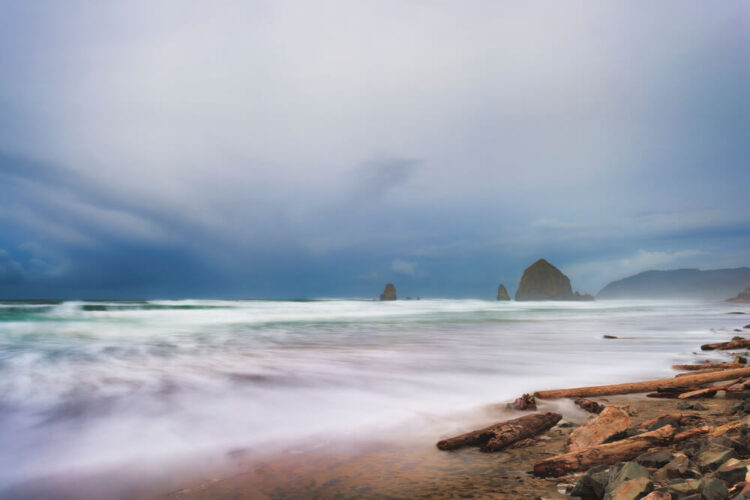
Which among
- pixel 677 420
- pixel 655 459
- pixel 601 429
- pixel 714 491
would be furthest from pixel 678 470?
pixel 677 420

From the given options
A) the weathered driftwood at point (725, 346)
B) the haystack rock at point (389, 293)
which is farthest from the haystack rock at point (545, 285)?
A: the weathered driftwood at point (725, 346)

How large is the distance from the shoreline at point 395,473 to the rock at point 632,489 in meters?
0.43

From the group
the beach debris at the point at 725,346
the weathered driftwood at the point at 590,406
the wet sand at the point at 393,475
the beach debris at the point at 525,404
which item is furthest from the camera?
the beach debris at the point at 725,346

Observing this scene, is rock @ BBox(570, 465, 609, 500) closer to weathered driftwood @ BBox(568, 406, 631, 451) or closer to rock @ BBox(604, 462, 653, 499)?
rock @ BBox(604, 462, 653, 499)

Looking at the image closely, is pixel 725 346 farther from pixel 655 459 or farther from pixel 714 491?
pixel 714 491

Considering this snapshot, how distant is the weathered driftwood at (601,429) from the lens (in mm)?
2898

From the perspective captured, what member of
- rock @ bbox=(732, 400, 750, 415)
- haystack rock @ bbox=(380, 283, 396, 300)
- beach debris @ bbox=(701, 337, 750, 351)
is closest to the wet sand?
rock @ bbox=(732, 400, 750, 415)

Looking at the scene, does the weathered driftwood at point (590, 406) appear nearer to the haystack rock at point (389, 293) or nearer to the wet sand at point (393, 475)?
the wet sand at point (393, 475)

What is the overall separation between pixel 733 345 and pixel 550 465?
32.3ft

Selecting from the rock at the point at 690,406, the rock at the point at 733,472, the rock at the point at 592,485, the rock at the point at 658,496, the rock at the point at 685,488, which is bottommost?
the rock at the point at 690,406

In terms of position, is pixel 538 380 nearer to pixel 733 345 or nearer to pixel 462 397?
pixel 462 397

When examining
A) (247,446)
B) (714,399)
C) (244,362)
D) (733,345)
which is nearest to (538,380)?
(714,399)

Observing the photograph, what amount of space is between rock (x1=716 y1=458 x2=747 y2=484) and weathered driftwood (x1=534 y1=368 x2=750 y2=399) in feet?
8.99

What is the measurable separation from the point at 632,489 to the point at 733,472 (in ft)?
1.71
